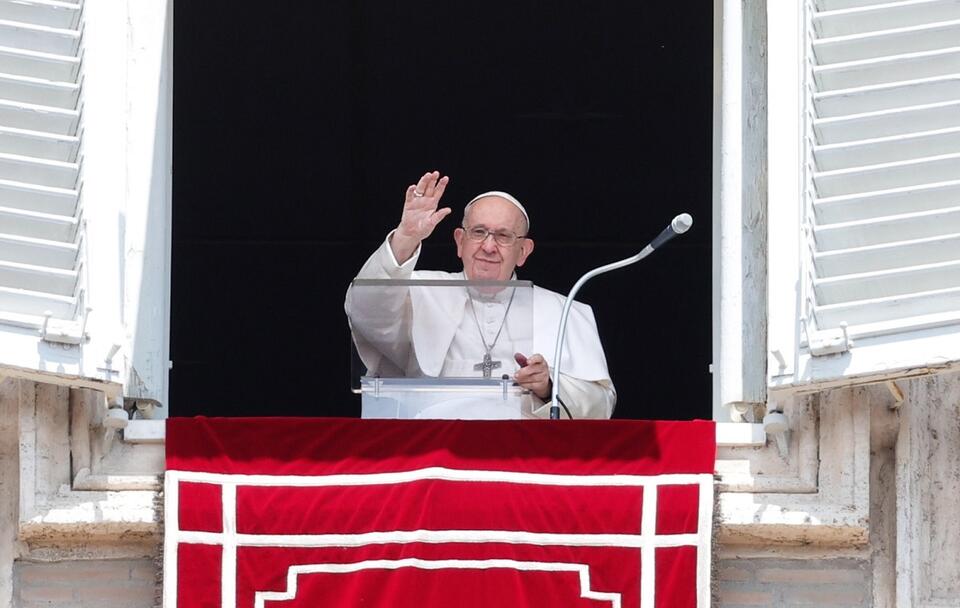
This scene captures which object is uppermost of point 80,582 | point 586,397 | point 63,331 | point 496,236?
point 496,236

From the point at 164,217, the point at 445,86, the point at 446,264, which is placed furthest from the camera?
the point at 446,264

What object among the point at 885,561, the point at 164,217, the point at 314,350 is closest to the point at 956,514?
the point at 885,561

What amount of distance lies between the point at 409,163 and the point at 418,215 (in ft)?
10.6

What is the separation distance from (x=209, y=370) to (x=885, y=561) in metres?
4.69

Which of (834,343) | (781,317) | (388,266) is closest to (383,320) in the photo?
(388,266)

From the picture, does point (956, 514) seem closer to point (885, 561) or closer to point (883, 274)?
point (885, 561)

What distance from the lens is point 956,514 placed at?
589 cm

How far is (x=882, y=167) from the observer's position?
5.82 metres

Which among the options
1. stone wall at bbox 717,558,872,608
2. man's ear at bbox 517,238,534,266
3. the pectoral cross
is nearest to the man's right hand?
the pectoral cross

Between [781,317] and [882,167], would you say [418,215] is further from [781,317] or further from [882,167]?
[882,167]

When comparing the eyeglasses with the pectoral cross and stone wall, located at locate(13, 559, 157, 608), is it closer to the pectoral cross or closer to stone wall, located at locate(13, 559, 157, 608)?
the pectoral cross

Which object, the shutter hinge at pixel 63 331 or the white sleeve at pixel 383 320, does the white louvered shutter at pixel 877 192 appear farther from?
the shutter hinge at pixel 63 331

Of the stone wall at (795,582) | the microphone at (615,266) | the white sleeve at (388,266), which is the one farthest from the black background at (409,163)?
the stone wall at (795,582)

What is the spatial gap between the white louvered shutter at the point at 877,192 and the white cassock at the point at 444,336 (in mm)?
909
